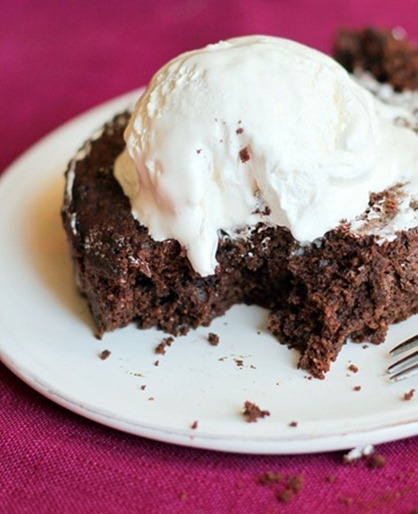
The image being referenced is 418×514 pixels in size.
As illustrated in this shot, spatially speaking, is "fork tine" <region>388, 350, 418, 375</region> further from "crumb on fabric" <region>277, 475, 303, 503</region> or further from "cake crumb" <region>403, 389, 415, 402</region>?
"crumb on fabric" <region>277, 475, 303, 503</region>

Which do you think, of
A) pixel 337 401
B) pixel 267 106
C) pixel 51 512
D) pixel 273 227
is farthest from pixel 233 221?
pixel 51 512

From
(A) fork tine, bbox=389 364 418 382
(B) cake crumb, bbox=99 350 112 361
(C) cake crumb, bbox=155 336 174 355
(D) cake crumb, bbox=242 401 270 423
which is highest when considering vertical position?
(A) fork tine, bbox=389 364 418 382

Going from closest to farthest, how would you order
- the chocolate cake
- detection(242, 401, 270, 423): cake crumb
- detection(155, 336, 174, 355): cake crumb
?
detection(242, 401, 270, 423): cake crumb → the chocolate cake → detection(155, 336, 174, 355): cake crumb

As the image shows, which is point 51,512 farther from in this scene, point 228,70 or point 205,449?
point 228,70

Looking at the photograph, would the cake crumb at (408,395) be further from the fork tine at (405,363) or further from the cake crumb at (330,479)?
the cake crumb at (330,479)

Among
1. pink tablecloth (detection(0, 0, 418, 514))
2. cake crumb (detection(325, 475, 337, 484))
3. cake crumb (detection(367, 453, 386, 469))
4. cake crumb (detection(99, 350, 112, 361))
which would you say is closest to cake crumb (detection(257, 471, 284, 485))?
pink tablecloth (detection(0, 0, 418, 514))

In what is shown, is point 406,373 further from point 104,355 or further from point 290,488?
point 104,355

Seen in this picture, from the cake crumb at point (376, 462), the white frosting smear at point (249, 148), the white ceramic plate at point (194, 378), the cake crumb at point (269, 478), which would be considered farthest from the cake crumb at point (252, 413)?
the white frosting smear at point (249, 148)

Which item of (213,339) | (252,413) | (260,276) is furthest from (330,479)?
(260,276)
